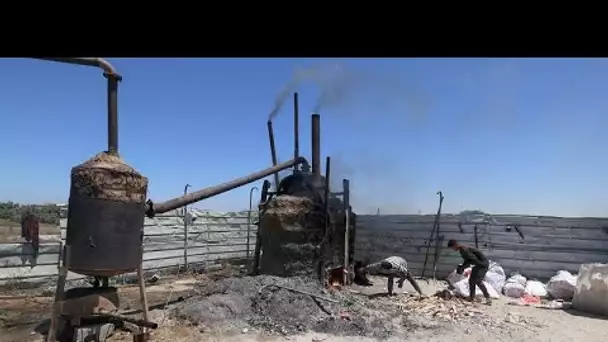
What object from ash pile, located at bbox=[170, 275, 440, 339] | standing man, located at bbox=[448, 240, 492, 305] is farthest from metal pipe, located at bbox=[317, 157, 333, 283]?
standing man, located at bbox=[448, 240, 492, 305]

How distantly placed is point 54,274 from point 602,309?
1269 centimetres

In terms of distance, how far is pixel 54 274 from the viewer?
472 inches

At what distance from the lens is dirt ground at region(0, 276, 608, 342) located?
27.8ft

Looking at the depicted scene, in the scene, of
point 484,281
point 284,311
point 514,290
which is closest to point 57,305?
point 284,311

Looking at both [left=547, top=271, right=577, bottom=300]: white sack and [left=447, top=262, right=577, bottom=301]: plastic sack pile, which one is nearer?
[left=547, top=271, right=577, bottom=300]: white sack

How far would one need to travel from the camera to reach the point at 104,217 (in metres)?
7.67

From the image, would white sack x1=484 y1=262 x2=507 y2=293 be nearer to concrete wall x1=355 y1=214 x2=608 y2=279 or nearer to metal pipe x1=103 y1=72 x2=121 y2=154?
concrete wall x1=355 y1=214 x2=608 y2=279

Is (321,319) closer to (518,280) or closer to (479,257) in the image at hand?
(479,257)

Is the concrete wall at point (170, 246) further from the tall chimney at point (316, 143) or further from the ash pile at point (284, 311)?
the tall chimney at point (316, 143)

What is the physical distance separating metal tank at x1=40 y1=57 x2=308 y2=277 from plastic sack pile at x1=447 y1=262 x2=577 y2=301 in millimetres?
8289
